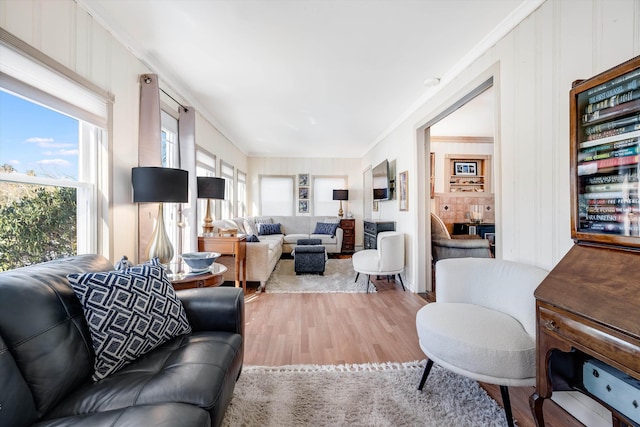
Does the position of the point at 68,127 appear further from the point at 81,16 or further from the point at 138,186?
the point at 81,16

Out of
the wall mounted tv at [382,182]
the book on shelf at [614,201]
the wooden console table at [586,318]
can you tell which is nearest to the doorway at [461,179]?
the wall mounted tv at [382,182]

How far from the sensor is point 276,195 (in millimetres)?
7199

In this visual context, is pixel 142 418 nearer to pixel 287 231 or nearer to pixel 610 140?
pixel 610 140

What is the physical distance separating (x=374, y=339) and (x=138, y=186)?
2306mm

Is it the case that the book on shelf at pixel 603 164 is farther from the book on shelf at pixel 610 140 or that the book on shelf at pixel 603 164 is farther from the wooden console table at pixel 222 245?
the wooden console table at pixel 222 245

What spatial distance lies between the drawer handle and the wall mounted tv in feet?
11.6

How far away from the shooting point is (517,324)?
4.80ft

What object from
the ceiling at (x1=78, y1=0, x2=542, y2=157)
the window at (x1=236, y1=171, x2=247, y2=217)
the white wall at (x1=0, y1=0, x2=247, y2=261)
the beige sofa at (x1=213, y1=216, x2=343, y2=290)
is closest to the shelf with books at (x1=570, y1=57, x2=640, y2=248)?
the ceiling at (x1=78, y1=0, x2=542, y2=157)

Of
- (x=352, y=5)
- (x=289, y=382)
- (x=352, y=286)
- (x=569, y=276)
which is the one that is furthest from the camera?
(x=352, y=286)

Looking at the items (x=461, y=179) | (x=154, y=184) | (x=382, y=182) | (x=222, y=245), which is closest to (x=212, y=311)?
(x=154, y=184)

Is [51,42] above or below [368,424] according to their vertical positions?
above

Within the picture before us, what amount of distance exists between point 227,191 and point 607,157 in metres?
5.29

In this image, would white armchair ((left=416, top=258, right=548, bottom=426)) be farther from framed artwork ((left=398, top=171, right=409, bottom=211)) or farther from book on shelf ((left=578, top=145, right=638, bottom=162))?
framed artwork ((left=398, top=171, right=409, bottom=211))

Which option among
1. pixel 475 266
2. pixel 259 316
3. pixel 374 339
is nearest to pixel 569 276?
pixel 475 266
